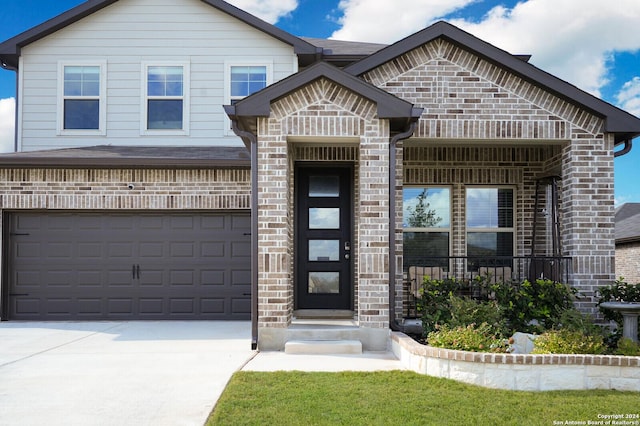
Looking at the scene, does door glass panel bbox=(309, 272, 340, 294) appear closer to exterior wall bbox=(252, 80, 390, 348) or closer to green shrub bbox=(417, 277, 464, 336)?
exterior wall bbox=(252, 80, 390, 348)

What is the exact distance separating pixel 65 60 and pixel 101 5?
1.38 meters

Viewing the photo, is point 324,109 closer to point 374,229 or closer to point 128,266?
point 374,229

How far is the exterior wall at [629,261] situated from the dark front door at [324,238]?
413 inches

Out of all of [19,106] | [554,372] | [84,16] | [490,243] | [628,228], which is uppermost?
[84,16]

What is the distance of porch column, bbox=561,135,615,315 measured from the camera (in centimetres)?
766

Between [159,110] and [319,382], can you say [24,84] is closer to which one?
[159,110]

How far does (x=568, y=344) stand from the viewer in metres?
5.71

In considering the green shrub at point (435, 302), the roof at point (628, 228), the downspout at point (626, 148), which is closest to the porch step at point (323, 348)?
the green shrub at point (435, 302)

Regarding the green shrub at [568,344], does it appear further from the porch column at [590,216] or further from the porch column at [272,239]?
the porch column at [272,239]

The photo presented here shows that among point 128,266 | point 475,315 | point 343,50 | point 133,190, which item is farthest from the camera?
point 343,50

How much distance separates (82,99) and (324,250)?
6287 millimetres

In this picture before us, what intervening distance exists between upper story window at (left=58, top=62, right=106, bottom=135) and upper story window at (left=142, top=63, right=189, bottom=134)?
0.90 metres

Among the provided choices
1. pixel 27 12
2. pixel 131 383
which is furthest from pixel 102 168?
pixel 27 12

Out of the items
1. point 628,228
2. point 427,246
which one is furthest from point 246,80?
point 628,228
